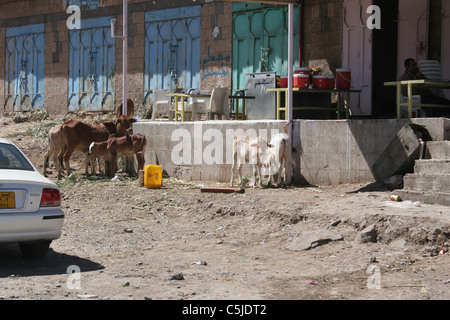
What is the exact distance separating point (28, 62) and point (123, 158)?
29.7 ft

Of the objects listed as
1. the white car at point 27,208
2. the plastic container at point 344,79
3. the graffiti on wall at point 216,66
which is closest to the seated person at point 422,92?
the plastic container at point 344,79

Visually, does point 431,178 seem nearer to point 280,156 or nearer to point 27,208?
point 280,156

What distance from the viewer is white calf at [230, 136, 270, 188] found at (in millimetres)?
13180

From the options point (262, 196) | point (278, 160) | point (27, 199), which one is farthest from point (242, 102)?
point (27, 199)

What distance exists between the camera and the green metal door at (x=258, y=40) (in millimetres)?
17000

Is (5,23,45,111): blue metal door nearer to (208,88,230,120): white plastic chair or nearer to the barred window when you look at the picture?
the barred window

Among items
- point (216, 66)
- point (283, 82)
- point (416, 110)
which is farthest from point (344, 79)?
point (216, 66)

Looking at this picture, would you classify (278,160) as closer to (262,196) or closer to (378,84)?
(262,196)

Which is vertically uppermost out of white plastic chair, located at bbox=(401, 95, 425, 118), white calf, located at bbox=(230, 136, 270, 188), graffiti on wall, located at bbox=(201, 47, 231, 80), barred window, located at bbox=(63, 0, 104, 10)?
barred window, located at bbox=(63, 0, 104, 10)

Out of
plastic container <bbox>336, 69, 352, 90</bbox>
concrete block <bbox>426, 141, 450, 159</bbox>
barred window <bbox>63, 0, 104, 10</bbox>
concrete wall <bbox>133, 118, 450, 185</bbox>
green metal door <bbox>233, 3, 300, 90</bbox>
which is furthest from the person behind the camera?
barred window <bbox>63, 0, 104, 10</bbox>

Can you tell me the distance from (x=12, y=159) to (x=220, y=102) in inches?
326

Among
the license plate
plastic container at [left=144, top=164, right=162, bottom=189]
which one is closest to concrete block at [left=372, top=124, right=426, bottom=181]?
plastic container at [left=144, top=164, right=162, bottom=189]

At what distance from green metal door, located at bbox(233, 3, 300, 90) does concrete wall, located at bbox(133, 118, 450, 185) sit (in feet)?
10.0
